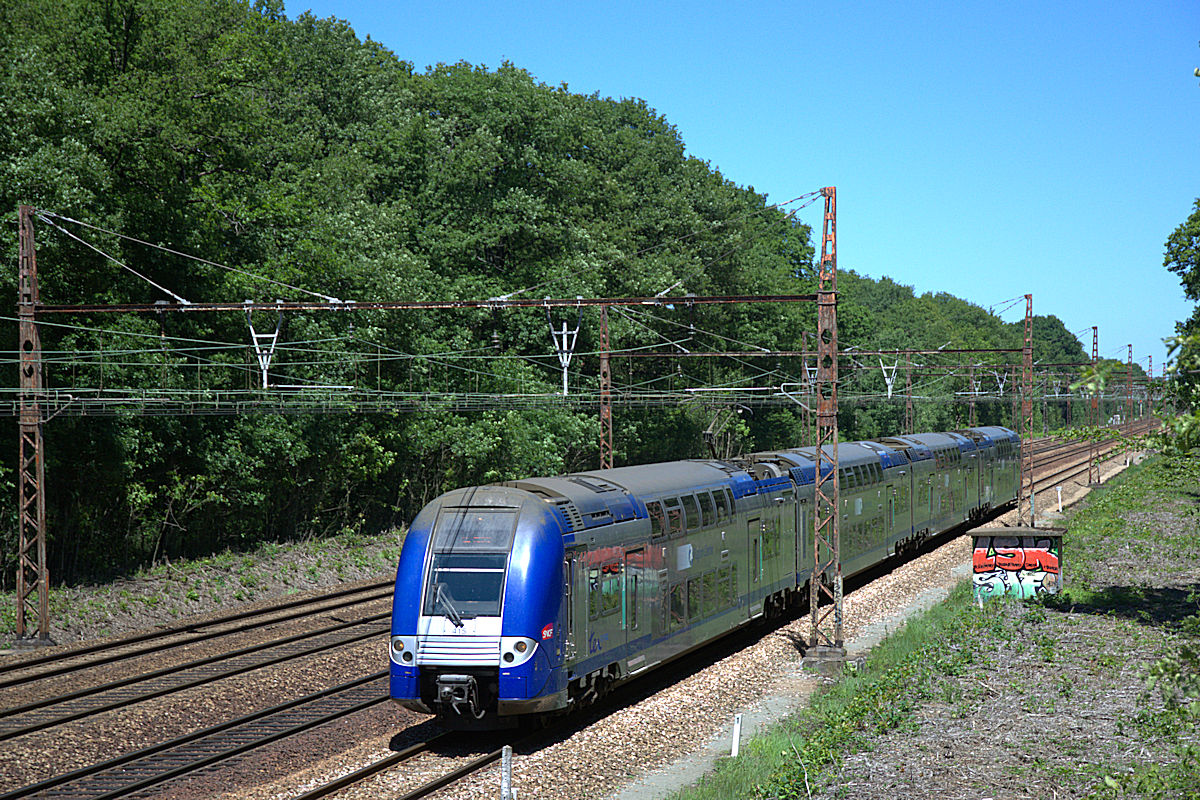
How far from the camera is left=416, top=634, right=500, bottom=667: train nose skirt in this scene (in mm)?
15039

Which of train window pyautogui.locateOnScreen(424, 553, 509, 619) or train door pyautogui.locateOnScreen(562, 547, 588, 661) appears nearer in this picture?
train window pyautogui.locateOnScreen(424, 553, 509, 619)

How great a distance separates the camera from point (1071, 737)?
14.7 metres

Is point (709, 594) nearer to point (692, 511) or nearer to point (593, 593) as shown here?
point (692, 511)

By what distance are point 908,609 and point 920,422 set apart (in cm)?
7361

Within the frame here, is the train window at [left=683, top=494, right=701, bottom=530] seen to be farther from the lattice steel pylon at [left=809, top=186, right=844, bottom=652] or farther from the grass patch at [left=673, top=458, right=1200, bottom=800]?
the grass patch at [left=673, top=458, right=1200, bottom=800]

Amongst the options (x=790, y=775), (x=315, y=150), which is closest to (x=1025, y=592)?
(x=790, y=775)

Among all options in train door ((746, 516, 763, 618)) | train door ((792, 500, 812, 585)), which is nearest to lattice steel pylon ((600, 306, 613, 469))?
train door ((792, 500, 812, 585))

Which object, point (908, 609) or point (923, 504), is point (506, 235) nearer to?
point (923, 504)

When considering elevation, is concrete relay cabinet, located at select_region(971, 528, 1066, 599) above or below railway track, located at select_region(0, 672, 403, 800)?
above

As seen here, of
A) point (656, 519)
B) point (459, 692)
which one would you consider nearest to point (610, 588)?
point (656, 519)

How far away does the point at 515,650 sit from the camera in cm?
1502

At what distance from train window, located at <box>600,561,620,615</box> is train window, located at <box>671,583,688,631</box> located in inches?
85.6

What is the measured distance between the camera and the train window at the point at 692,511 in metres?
20.2

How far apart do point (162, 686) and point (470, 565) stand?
838cm
